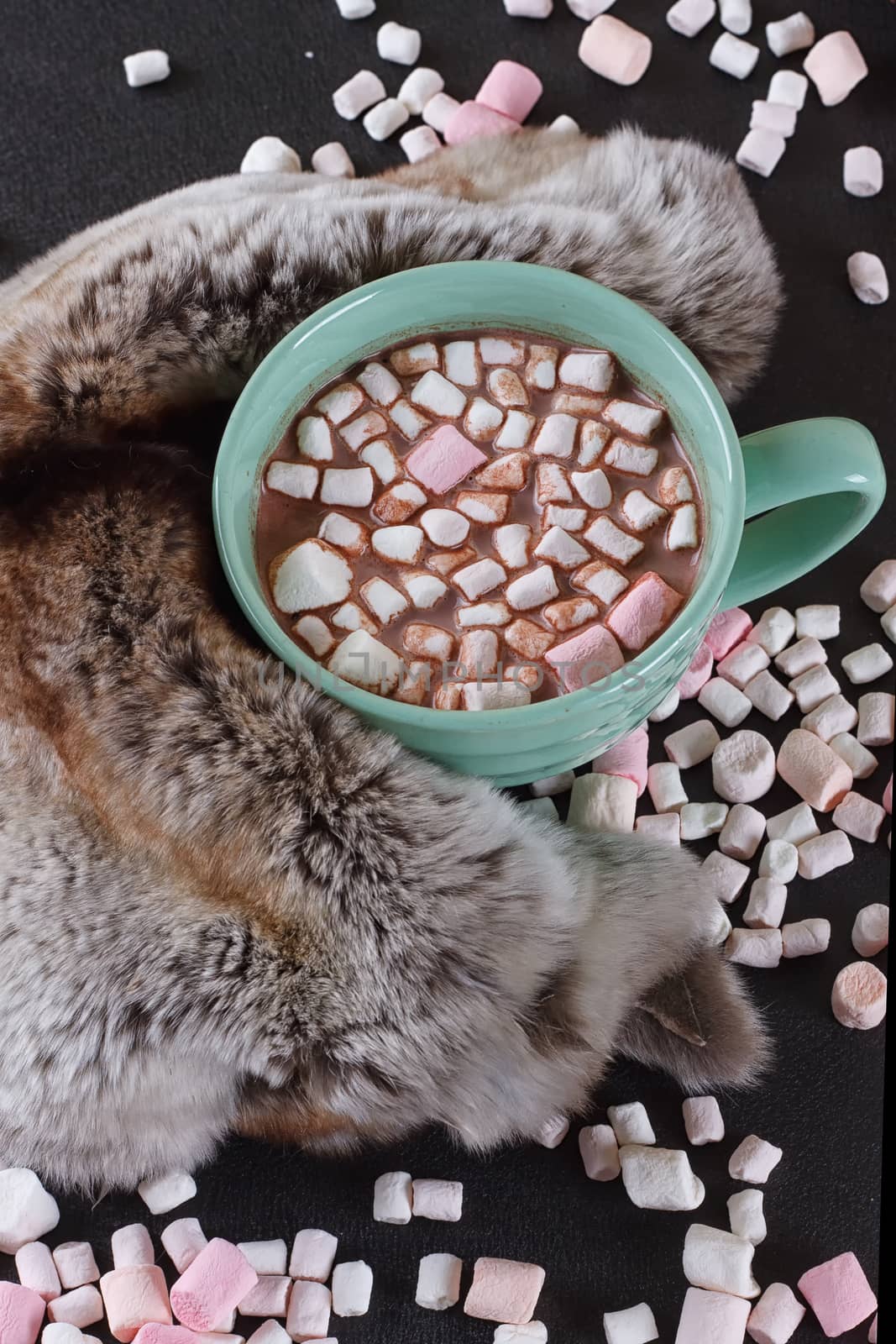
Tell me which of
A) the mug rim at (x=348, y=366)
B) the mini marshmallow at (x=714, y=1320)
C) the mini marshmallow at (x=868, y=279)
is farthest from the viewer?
the mini marshmallow at (x=868, y=279)

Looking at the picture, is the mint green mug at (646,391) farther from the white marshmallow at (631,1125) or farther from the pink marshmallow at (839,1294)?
the pink marshmallow at (839,1294)

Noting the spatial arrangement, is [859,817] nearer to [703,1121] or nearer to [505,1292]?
[703,1121]

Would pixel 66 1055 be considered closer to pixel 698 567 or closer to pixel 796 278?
pixel 698 567

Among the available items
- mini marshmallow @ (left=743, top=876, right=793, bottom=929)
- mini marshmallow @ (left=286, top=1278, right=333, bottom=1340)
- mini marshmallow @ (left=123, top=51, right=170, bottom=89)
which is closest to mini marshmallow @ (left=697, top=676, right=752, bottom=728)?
mini marshmallow @ (left=743, top=876, right=793, bottom=929)

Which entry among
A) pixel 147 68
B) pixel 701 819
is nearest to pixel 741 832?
pixel 701 819

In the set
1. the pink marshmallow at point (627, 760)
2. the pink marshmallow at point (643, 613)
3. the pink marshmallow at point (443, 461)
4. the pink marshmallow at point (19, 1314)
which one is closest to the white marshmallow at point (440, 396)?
the pink marshmallow at point (443, 461)

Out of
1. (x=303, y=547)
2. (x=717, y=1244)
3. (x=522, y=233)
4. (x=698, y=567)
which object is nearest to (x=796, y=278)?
(x=522, y=233)

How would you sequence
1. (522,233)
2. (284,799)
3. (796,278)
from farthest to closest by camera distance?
1. (796,278)
2. (522,233)
3. (284,799)
